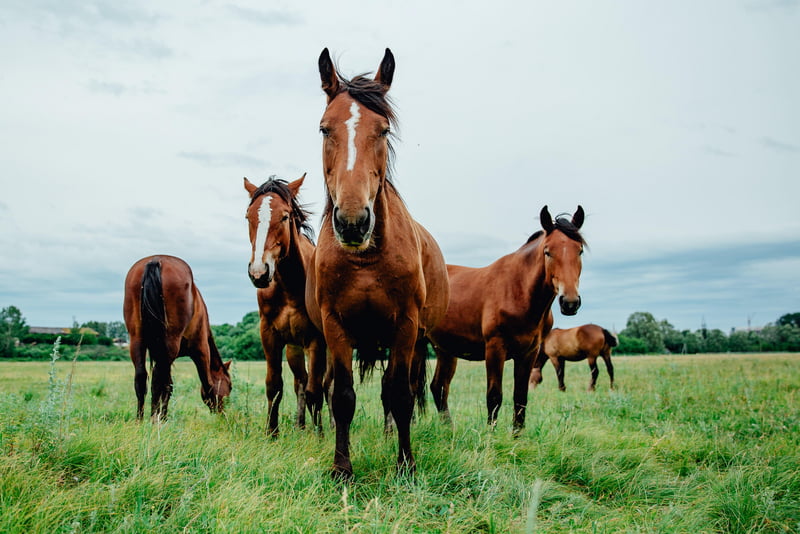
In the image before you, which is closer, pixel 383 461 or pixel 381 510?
pixel 381 510

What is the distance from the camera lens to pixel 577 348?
51.0 ft

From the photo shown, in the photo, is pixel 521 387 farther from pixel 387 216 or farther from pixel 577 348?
pixel 577 348

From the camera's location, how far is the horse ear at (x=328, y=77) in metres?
4.00

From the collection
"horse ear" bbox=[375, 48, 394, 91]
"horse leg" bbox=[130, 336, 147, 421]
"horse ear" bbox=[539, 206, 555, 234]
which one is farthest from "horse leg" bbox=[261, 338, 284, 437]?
"horse ear" bbox=[539, 206, 555, 234]

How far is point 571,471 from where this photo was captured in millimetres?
4359

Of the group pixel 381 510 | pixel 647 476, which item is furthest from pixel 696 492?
pixel 381 510

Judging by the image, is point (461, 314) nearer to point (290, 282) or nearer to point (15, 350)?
point (290, 282)

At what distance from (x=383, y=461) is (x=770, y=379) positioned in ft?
41.6

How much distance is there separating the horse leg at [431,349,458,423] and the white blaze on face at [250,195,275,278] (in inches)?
154

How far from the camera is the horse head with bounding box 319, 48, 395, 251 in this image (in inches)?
123

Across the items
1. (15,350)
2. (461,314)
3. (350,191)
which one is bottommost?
(15,350)

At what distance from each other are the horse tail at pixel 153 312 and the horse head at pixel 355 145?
344 centimetres

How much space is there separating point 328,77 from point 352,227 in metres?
1.65

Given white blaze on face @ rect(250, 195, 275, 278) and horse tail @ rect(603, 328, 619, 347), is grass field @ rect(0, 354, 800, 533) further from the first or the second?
horse tail @ rect(603, 328, 619, 347)
